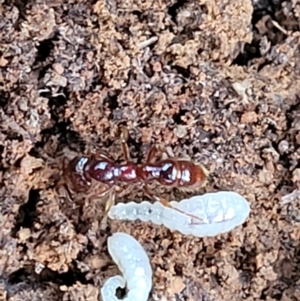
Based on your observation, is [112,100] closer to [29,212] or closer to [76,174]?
[76,174]

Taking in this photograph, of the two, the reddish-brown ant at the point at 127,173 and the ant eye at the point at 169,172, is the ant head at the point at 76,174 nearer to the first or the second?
the reddish-brown ant at the point at 127,173

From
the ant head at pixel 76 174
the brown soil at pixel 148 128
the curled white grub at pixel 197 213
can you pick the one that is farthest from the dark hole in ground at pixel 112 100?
the curled white grub at pixel 197 213

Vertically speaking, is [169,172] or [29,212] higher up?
[169,172]

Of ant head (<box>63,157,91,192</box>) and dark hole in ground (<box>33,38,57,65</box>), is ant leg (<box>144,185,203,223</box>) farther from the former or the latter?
dark hole in ground (<box>33,38,57,65</box>)

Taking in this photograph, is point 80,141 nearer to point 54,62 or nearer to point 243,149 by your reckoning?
point 54,62

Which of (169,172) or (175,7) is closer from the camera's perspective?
(169,172)

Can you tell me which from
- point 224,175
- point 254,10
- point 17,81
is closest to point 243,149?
point 224,175

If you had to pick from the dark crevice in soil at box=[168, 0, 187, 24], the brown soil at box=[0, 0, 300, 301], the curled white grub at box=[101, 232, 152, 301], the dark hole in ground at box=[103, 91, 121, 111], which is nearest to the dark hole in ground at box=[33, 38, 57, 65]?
the brown soil at box=[0, 0, 300, 301]

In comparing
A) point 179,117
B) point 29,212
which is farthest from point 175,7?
point 29,212
